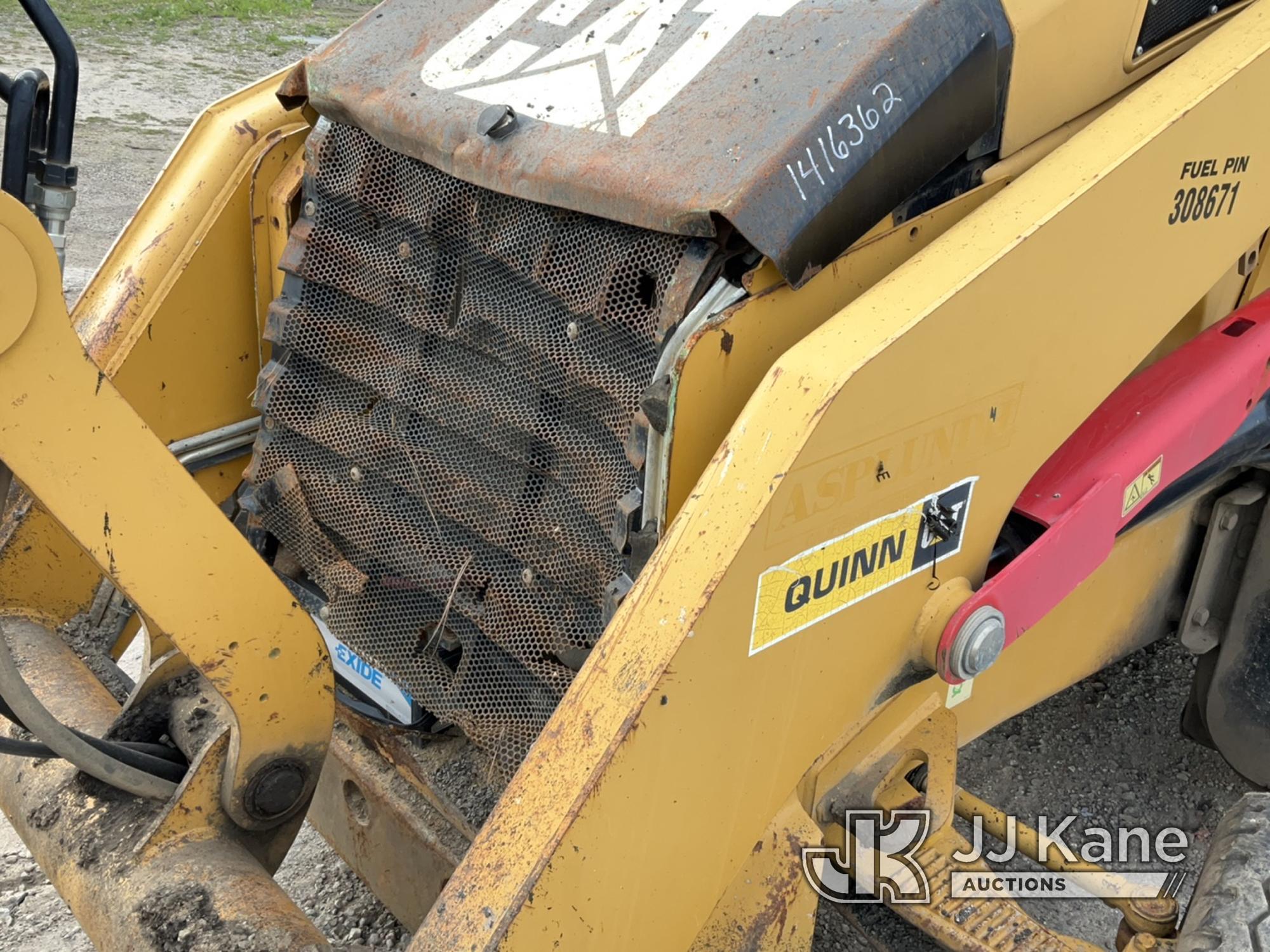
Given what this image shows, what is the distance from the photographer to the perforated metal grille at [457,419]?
1.86 meters

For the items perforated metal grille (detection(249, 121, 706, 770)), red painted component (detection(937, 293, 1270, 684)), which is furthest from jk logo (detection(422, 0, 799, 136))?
red painted component (detection(937, 293, 1270, 684))

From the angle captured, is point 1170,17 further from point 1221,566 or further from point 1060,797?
point 1060,797

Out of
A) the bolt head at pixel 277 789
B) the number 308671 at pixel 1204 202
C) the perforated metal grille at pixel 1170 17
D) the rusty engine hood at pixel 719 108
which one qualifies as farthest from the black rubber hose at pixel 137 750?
the perforated metal grille at pixel 1170 17

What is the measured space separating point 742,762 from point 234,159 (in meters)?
1.49

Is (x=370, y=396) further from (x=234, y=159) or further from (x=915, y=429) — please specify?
(x=915, y=429)

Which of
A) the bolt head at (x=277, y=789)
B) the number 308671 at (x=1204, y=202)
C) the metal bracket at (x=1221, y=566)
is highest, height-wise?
the number 308671 at (x=1204, y=202)

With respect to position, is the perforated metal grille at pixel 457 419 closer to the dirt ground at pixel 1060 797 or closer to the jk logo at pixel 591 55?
the jk logo at pixel 591 55

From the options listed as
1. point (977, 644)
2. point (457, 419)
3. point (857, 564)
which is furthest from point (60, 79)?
point (977, 644)

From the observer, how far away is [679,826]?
1542 mm

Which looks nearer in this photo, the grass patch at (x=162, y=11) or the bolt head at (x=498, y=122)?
the bolt head at (x=498, y=122)

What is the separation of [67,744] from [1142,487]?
5.20 feet

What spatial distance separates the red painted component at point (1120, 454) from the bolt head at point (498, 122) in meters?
0.91

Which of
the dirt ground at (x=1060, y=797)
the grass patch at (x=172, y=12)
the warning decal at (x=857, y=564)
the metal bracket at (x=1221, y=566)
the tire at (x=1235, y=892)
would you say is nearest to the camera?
the warning decal at (x=857, y=564)

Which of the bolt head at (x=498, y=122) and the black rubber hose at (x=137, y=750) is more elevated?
the bolt head at (x=498, y=122)
